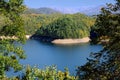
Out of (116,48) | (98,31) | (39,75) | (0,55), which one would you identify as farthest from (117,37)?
(0,55)

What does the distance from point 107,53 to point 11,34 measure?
4.65 m

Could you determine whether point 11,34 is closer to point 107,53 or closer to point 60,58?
point 107,53

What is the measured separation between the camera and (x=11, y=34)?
15195 mm

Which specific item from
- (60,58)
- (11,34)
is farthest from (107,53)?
(60,58)

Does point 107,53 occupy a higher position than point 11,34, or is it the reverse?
point 11,34

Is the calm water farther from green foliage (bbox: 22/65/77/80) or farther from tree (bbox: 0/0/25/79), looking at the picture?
tree (bbox: 0/0/25/79)

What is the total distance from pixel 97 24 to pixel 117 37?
6.38 ft

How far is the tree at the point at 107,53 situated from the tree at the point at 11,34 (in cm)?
369

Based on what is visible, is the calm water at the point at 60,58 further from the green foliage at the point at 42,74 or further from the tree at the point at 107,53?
the green foliage at the point at 42,74

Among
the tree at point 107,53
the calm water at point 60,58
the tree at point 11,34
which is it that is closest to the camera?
the tree at point 11,34

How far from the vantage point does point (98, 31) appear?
17828 mm

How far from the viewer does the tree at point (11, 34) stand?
14812mm

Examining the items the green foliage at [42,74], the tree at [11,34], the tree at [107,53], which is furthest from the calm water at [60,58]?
the tree at [11,34]

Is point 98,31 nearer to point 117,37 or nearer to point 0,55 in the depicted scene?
point 117,37
